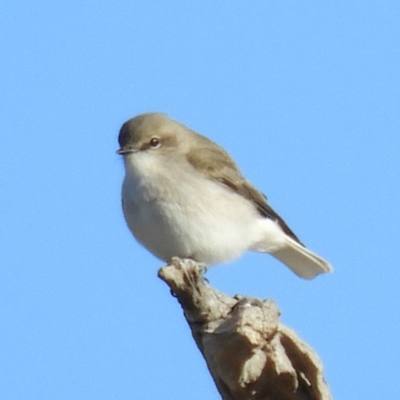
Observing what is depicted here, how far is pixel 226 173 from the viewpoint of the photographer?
9.73 metres

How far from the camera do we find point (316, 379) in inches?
224

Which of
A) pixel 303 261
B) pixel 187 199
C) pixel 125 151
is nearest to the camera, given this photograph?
pixel 187 199

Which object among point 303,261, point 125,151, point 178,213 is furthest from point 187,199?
point 303,261

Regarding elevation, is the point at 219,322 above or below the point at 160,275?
below

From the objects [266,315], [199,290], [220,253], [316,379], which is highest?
[220,253]

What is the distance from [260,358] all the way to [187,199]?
10.3 feet

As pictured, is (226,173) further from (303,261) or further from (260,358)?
(260,358)

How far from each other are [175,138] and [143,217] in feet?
3.65

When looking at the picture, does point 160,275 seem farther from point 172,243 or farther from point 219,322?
point 172,243

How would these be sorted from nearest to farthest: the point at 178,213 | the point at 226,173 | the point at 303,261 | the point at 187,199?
the point at 178,213
the point at 187,199
the point at 226,173
the point at 303,261

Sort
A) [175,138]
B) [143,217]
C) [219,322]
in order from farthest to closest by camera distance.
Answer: [175,138] → [143,217] → [219,322]

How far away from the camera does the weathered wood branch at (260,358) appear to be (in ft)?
19.0

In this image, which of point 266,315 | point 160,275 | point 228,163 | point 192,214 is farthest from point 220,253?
point 266,315

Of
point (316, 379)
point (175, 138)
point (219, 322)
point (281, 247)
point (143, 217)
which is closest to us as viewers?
point (316, 379)
